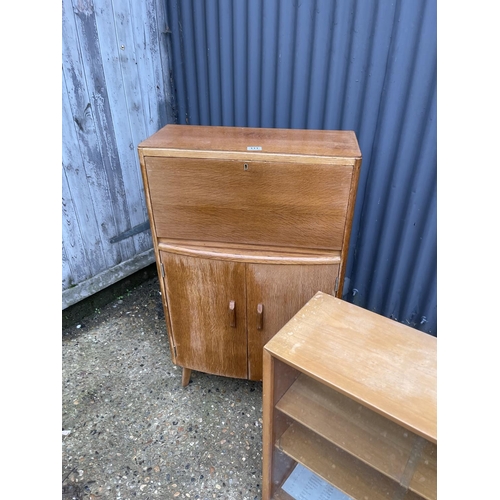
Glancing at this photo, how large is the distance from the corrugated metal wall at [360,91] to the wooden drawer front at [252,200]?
659 millimetres

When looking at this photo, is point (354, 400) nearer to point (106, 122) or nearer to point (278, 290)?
point (278, 290)

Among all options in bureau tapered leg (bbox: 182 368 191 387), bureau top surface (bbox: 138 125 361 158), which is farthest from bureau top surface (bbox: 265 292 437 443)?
bureau tapered leg (bbox: 182 368 191 387)

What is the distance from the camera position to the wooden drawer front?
3.91ft

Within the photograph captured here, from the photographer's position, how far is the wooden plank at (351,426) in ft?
3.34

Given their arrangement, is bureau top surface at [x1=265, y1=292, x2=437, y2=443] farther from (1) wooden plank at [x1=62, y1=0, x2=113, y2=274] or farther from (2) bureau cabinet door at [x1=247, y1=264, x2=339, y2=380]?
(1) wooden plank at [x1=62, y1=0, x2=113, y2=274]

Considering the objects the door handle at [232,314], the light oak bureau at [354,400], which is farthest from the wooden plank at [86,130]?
the light oak bureau at [354,400]

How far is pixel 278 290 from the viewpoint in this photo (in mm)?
1406

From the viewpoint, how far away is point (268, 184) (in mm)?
1211

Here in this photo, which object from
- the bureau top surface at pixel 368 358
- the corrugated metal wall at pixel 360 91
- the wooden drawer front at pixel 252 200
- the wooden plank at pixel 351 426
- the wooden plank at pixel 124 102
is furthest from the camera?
the wooden plank at pixel 124 102

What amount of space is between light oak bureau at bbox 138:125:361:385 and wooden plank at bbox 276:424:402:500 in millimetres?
394

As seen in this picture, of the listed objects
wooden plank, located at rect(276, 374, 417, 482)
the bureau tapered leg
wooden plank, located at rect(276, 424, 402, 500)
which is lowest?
the bureau tapered leg

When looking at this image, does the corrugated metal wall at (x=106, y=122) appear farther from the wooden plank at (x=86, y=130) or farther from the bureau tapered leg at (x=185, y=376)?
the bureau tapered leg at (x=185, y=376)
